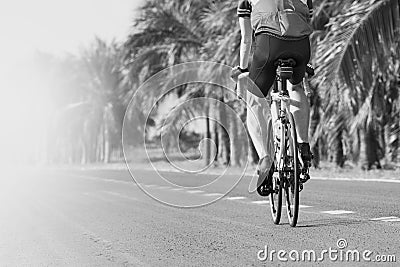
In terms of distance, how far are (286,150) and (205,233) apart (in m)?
0.91

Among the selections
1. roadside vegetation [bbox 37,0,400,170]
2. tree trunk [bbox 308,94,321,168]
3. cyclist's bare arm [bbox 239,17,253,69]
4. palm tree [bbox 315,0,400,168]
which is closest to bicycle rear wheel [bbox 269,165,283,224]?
roadside vegetation [bbox 37,0,400,170]

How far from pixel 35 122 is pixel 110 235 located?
57.9 meters

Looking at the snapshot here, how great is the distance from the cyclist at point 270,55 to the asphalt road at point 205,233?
63cm

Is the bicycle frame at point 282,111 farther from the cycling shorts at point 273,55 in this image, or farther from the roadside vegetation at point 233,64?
the roadside vegetation at point 233,64

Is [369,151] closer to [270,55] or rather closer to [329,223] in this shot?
[329,223]

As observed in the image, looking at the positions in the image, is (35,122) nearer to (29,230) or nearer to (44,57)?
(44,57)

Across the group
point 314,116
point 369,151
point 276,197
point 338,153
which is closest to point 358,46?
point 369,151

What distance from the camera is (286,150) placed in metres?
5.52

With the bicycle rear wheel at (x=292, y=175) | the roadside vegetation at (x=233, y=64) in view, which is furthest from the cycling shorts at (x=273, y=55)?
the roadside vegetation at (x=233, y=64)

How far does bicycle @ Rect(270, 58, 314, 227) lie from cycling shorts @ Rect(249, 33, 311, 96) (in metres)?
0.05

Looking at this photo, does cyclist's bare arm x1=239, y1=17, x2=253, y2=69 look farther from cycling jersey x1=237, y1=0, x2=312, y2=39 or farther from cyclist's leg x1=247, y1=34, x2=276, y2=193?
cycling jersey x1=237, y1=0, x2=312, y2=39

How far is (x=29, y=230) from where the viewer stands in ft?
22.7

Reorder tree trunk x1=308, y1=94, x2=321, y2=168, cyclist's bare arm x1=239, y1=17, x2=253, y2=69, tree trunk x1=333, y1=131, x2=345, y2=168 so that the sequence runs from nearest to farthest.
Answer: cyclist's bare arm x1=239, y1=17, x2=253, y2=69, tree trunk x1=308, y1=94, x2=321, y2=168, tree trunk x1=333, y1=131, x2=345, y2=168

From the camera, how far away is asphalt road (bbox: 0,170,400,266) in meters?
4.54
